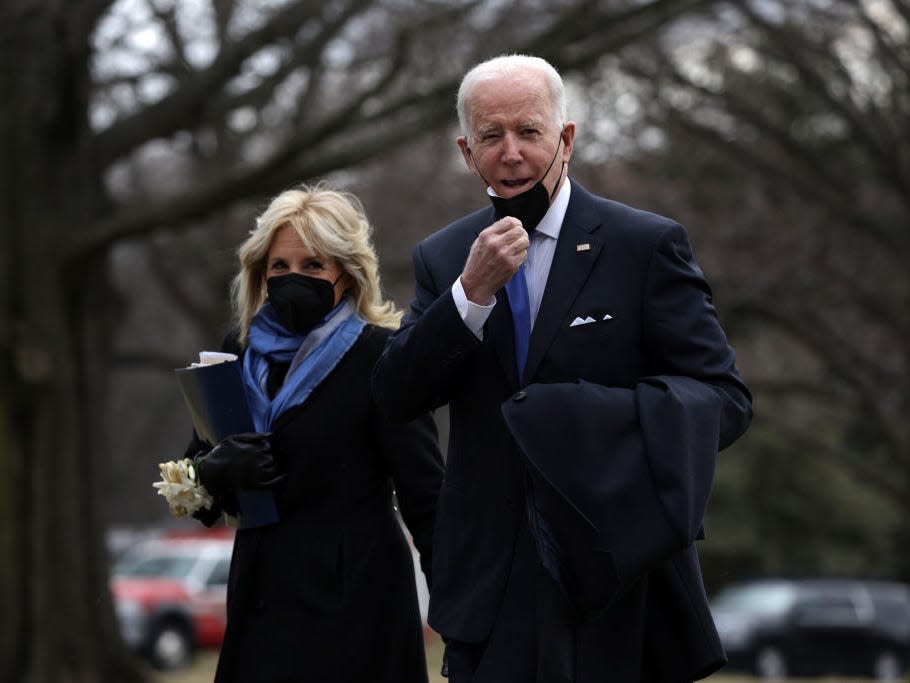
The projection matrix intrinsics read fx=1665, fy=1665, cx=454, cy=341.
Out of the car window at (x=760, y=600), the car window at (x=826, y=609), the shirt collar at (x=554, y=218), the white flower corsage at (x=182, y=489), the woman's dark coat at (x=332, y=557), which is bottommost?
the car window at (x=826, y=609)

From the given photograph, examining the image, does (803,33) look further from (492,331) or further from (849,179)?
(492,331)

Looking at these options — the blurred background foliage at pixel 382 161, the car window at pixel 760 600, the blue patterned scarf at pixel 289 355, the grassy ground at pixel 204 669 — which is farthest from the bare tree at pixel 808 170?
the blue patterned scarf at pixel 289 355

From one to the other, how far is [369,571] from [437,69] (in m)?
11.3

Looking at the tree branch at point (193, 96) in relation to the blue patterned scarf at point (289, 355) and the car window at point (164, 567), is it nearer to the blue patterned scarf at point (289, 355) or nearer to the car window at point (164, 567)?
the blue patterned scarf at point (289, 355)

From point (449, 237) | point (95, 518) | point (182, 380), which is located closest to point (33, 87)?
point (95, 518)

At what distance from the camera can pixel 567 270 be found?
349 cm

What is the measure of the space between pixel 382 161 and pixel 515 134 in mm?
14159

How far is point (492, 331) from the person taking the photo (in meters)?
3.51

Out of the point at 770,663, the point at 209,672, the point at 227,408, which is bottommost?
the point at 770,663

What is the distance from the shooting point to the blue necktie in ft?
11.5

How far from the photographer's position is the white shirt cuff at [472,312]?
11.1 feet

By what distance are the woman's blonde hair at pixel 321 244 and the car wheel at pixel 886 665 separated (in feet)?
71.3

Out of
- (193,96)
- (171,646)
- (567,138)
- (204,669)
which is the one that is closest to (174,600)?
(171,646)

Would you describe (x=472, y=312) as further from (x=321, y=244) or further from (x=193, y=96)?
(x=193, y=96)
